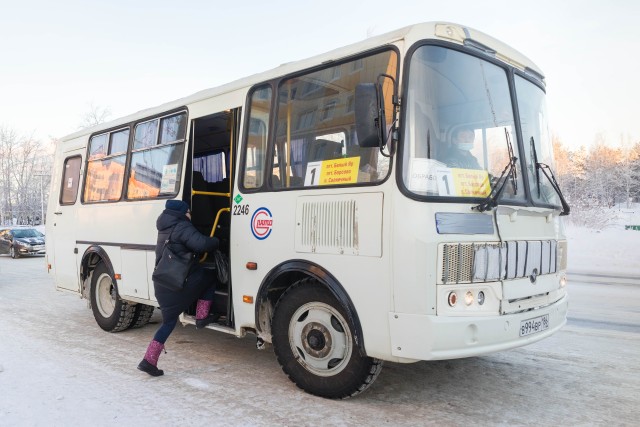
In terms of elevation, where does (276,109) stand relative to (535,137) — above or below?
above

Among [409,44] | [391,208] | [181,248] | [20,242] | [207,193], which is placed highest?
[409,44]

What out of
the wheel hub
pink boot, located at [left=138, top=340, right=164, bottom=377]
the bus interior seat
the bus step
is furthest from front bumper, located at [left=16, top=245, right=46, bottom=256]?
the wheel hub

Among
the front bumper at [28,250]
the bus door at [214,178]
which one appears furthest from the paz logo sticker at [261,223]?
the front bumper at [28,250]

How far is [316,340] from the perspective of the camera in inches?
167

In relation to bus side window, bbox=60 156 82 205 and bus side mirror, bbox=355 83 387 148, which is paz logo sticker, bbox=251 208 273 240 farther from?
bus side window, bbox=60 156 82 205

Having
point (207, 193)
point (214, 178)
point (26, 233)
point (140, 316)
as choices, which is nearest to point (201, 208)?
point (207, 193)

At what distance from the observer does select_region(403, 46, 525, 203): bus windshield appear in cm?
371

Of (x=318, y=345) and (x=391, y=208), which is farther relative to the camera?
(x=318, y=345)

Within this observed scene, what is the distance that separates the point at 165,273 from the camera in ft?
16.5

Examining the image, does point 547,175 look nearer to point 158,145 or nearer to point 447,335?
point 447,335

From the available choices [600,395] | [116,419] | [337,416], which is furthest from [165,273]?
[600,395]

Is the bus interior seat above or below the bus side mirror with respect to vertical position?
below

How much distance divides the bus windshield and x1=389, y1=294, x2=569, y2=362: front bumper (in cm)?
93

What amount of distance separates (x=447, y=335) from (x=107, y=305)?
5.51 metres
